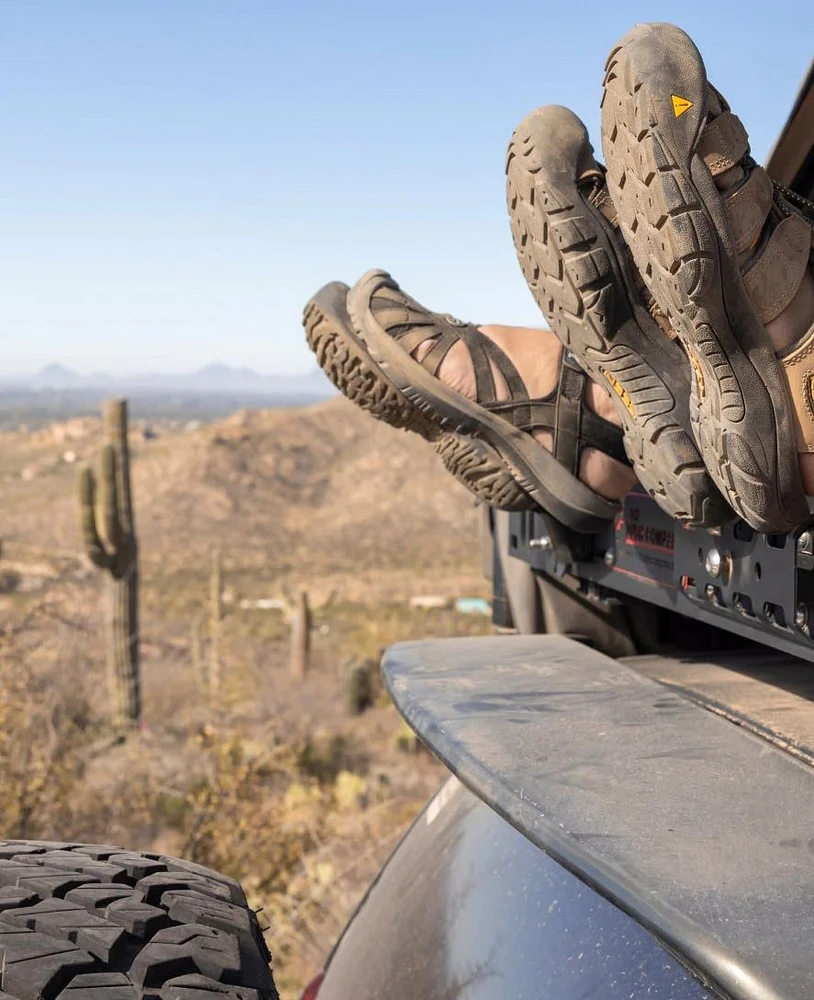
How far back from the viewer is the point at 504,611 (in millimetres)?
2236

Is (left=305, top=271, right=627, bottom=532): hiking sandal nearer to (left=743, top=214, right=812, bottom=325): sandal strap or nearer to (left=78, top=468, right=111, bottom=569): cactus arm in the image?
(left=743, top=214, right=812, bottom=325): sandal strap

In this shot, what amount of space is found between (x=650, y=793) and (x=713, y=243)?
20.5 inches

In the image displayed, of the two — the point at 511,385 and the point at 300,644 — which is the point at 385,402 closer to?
the point at 511,385

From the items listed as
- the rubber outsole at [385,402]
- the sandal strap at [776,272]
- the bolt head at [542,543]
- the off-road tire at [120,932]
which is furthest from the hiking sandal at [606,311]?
the off-road tire at [120,932]

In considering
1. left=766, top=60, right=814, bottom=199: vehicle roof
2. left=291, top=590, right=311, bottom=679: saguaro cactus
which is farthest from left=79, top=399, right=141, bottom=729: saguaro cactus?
left=766, top=60, right=814, bottom=199: vehicle roof

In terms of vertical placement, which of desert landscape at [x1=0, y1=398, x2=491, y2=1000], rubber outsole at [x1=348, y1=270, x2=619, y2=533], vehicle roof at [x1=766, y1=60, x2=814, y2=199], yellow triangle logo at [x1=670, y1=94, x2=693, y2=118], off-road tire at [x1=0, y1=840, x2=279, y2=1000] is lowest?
desert landscape at [x1=0, y1=398, x2=491, y2=1000]

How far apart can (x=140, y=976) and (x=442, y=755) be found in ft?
1.22

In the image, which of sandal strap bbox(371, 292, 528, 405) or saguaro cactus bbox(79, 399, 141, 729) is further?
saguaro cactus bbox(79, 399, 141, 729)

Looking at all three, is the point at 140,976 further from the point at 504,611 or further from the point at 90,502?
the point at 90,502

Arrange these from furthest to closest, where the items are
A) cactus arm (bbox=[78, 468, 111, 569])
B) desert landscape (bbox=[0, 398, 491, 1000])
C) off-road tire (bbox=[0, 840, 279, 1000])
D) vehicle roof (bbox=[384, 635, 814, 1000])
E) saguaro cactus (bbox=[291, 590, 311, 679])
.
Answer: saguaro cactus (bbox=[291, 590, 311, 679])
cactus arm (bbox=[78, 468, 111, 569])
desert landscape (bbox=[0, 398, 491, 1000])
off-road tire (bbox=[0, 840, 279, 1000])
vehicle roof (bbox=[384, 635, 814, 1000])

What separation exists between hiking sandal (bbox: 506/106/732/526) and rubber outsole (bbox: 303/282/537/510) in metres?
0.36

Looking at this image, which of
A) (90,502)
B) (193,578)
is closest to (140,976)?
(90,502)

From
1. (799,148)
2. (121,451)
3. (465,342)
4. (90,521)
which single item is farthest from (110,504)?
(799,148)

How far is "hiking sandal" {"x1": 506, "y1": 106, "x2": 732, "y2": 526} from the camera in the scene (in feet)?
4.33
